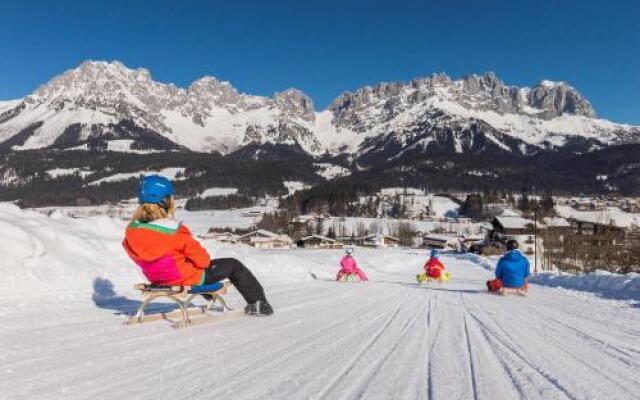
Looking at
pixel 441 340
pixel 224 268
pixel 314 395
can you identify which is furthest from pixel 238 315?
pixel 314 395

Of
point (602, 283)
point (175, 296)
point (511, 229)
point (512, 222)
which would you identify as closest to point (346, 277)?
point (602, 283)

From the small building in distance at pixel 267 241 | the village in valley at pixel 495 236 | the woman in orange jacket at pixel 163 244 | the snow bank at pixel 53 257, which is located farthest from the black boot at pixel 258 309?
the small building in distance at pixel 267 241

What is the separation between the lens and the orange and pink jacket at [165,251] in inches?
257

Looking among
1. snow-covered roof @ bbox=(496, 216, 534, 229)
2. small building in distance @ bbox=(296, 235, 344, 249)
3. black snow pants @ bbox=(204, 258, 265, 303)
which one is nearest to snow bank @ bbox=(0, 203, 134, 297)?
black snow pants @ bbox=(204, 258, 265, 303)

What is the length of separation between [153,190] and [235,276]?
1.66 m

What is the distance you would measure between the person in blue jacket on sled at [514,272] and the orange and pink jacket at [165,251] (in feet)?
32.2

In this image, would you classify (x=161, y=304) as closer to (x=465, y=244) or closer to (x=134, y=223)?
(x=134, y=223)

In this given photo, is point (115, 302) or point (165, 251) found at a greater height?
point (165, 251)

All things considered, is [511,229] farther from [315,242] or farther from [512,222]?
[315,242]

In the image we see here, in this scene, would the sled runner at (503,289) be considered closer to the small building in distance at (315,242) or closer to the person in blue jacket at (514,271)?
the person in blue jacket at (514,271)

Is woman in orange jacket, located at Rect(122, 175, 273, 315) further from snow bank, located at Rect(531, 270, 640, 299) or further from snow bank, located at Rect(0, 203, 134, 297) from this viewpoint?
snow bank, located at Rect(531, 270, 640, 299)

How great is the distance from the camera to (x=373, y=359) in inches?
190

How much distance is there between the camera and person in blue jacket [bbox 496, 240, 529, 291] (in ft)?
45.8

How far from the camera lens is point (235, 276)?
24.2ft
